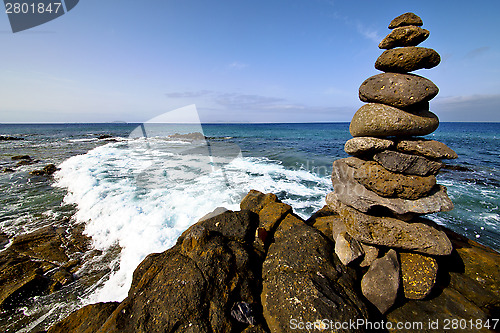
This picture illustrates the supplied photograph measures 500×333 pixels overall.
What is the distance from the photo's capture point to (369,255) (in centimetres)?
505

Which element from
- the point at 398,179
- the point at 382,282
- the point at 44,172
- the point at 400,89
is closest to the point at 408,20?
the point at 400,89

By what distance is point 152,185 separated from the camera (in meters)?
15.1

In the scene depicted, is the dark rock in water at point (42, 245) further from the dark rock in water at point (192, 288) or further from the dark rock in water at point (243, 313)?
the dark rock in water at point (243, 313)

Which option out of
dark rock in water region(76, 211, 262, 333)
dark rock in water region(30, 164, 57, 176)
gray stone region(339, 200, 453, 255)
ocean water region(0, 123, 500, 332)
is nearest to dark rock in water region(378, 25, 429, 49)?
gray stone region(339, 200, 453, 255)

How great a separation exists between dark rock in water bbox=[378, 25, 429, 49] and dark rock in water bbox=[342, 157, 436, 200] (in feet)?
9.46

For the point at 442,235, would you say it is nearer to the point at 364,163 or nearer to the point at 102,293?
the point at 364,163

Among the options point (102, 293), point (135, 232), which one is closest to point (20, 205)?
point (135, 232)

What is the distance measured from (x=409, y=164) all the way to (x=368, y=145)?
39.4 inches

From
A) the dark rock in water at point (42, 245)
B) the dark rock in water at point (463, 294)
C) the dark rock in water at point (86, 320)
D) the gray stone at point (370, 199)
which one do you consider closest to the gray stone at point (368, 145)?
the gray stone at point (370, 199)

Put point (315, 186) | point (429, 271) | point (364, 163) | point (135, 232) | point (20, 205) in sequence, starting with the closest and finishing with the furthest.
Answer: point (429, 271) < point (364, 163) < point (135, 232) < point (20, 205) < point (315, 186)

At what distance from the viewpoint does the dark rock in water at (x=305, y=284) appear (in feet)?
12.1

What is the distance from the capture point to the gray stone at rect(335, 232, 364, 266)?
4805 millimetres

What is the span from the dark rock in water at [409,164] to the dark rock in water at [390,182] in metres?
0.13

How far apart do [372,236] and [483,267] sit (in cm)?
263
